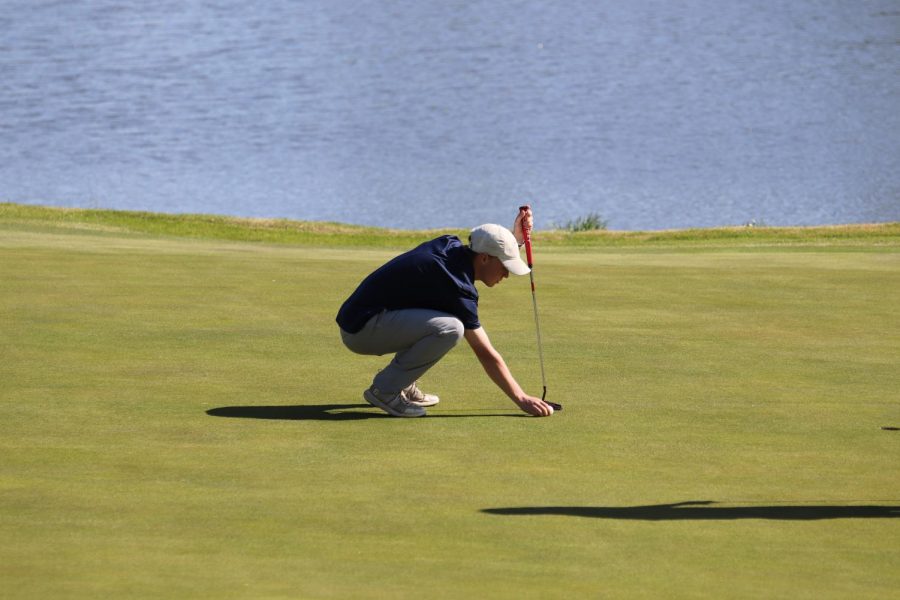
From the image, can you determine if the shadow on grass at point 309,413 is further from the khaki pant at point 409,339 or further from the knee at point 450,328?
the knee at point 450,328

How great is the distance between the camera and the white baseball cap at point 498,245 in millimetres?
8062

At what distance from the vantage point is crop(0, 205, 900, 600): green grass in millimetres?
5223

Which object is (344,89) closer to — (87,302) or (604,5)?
(604,5)

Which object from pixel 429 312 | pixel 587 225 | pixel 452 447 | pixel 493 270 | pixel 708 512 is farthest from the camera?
pixel 587 225

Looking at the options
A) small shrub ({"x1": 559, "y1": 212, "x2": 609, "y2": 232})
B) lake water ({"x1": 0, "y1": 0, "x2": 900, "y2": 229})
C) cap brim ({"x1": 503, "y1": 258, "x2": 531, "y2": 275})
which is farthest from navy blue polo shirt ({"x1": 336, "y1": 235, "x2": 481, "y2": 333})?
lake water ({"x1": 0, "y1": 0, "x2": 900, "y2": 229})

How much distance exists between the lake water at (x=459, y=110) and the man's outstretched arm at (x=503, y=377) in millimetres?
25928

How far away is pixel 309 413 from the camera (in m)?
8.26

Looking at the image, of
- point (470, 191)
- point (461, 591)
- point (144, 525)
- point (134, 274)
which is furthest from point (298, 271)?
point (470, 191)

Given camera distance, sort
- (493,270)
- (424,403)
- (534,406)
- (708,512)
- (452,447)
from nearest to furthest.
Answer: (708,512) → (452,447) → (534,406) → (493,270) → (424,403)

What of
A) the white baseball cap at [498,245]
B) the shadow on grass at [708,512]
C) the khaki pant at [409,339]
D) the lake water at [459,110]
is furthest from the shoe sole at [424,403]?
the lake water at [459,110]

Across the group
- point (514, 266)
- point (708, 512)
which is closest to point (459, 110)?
point (514, 266)

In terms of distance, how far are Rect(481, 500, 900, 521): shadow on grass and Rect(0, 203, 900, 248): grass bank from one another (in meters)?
14.4

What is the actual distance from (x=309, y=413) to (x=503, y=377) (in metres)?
1.07

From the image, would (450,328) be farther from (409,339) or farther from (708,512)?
(708,512)
